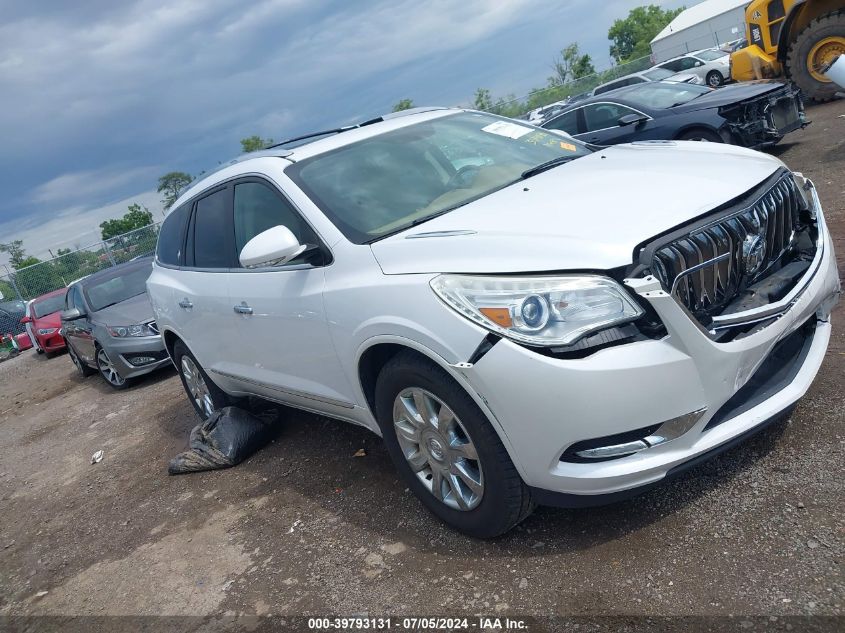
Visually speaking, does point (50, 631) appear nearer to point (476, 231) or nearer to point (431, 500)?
point (431, 500)

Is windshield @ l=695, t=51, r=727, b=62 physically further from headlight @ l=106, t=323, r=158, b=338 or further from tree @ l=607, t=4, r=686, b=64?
tree @ l=607, t=4, r=686, b=64

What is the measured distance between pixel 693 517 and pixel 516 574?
75 centimetres

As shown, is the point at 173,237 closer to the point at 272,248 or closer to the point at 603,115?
the point at 272,248

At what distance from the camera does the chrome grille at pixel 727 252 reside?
8.55ft

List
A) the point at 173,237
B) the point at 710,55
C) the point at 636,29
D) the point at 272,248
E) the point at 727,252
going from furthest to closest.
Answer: the point at 636,29 → the point at 710,55 → the point at 173,237 → the point at 272,248 → the point at 727,252

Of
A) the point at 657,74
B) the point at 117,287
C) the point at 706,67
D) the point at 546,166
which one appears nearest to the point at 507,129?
the point at 546,166

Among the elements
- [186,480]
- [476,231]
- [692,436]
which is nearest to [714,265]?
[692,436]

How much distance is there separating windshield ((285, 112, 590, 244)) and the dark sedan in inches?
217

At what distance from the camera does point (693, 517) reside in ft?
9.48

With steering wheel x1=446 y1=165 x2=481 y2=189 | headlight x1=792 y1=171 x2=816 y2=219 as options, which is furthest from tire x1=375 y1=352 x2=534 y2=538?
headlight x1=792 y1=171 x2=816 y2=219

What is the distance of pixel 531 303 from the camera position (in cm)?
255

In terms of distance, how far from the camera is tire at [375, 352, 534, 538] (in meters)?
2.75

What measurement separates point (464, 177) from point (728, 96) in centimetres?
752

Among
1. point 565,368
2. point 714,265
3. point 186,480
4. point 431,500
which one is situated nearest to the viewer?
point 565,368
